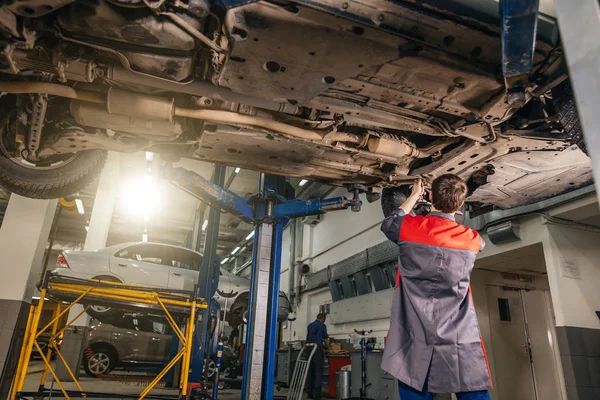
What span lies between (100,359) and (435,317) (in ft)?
24.0

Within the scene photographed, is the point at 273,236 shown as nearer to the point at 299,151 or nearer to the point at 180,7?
the point at 299,151

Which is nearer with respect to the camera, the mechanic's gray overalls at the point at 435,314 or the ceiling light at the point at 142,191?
the mechanic's gray overalls at the point at 435,314

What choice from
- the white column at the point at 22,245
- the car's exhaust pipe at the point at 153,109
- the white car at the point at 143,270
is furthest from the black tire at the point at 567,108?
the white car at the point at 143,270

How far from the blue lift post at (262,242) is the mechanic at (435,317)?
7.95 feet

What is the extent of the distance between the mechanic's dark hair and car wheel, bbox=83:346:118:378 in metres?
7.19

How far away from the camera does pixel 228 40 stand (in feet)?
7.12

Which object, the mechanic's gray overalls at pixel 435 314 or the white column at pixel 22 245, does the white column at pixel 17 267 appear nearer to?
the white column at pixel 22 245

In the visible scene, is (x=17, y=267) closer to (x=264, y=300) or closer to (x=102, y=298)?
(x=102, y=298)

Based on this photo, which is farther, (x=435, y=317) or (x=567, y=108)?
Result: (x=567, y=108)

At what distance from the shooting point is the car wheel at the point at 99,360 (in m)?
7.11

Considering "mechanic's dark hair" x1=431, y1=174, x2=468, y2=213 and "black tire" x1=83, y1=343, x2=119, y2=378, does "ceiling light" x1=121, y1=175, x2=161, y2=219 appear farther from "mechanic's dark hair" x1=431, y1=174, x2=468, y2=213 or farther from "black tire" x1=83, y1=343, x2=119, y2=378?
"mechanic's dark hair" x1=431, y1=174, x2=468, y2=213

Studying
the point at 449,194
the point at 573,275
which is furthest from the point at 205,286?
the point at 449,194

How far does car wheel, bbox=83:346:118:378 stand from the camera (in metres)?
7.11

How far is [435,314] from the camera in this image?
178 centimetres
